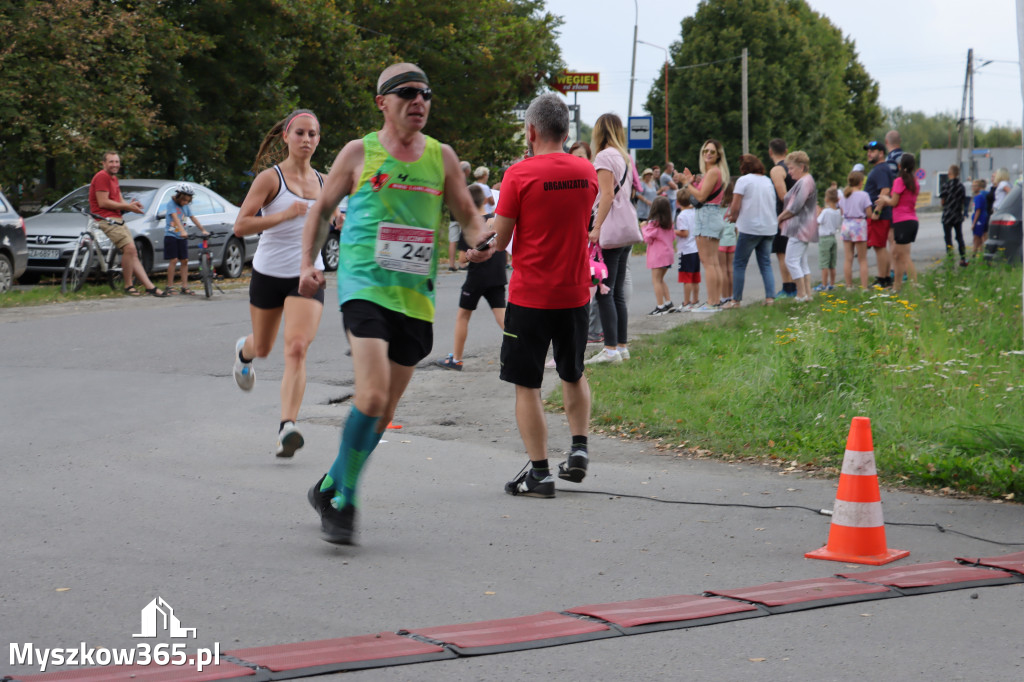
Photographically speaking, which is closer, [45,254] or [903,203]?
[903,203]

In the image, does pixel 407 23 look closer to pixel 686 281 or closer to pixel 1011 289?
pixel 686 281

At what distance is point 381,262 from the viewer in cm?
530

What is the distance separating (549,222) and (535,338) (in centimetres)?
62

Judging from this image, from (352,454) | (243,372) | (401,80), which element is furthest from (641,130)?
(352,454)

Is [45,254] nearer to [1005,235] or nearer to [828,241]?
[828,241]

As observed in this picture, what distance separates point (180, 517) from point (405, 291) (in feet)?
5.11

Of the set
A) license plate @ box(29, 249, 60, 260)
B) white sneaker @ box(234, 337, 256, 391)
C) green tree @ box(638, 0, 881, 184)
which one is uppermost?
green tree @ box(638, 0, 881, 184)

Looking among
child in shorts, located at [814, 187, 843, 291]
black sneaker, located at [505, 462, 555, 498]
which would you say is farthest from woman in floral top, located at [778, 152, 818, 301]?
black sneaker, located at [505, 462, 555, 498]

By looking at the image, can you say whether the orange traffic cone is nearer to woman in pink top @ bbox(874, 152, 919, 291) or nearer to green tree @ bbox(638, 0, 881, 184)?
woman in pink top @ bbox(874, 152, 919, 291)

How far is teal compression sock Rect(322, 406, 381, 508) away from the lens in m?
5.25

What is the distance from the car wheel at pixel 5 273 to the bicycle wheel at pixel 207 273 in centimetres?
260

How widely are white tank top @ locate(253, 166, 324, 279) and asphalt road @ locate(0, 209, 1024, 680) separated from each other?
43.9 inches

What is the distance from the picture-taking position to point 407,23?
123 ft

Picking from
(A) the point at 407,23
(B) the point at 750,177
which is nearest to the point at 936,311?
Answer: (B) the point at 750,177
